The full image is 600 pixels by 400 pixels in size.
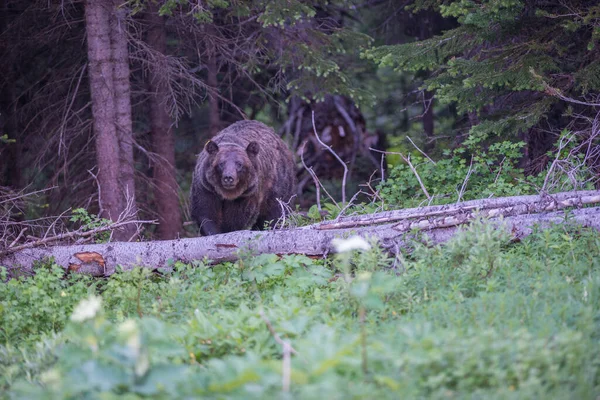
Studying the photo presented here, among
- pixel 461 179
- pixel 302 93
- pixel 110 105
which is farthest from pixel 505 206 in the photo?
pixel 110 105

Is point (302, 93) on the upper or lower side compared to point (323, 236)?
upper

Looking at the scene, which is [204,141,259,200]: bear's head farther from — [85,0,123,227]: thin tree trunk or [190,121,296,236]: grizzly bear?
[85,0,123,227]: thin tree trunk

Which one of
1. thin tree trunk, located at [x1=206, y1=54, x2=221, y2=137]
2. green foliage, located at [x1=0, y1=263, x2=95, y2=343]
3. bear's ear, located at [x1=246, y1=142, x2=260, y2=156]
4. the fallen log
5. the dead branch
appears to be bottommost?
green foliage, located at [x1=0, y1=263, x2=95, y2=343]

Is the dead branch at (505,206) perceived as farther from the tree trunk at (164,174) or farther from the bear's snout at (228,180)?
the tree trunk at (164,174)

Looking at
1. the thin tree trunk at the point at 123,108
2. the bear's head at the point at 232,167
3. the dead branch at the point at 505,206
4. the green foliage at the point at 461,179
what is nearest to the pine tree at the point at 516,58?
the green foliage at the point at 461,179

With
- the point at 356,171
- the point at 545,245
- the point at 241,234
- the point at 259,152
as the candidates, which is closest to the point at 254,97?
the point at 356,171

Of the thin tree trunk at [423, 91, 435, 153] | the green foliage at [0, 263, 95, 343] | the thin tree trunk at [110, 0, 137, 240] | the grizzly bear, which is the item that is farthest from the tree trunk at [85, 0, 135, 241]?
the thin tree trunk at [423, 91, 435, 153]

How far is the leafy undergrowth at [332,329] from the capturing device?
3992mm

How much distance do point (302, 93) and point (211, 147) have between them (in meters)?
2.06

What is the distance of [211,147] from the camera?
35.0ft

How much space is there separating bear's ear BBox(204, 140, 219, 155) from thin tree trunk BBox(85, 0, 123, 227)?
1.78 m

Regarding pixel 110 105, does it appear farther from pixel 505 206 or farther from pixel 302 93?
pixel 505 206

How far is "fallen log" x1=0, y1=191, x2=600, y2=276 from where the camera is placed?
7402mm

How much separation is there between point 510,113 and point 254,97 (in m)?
7.58
